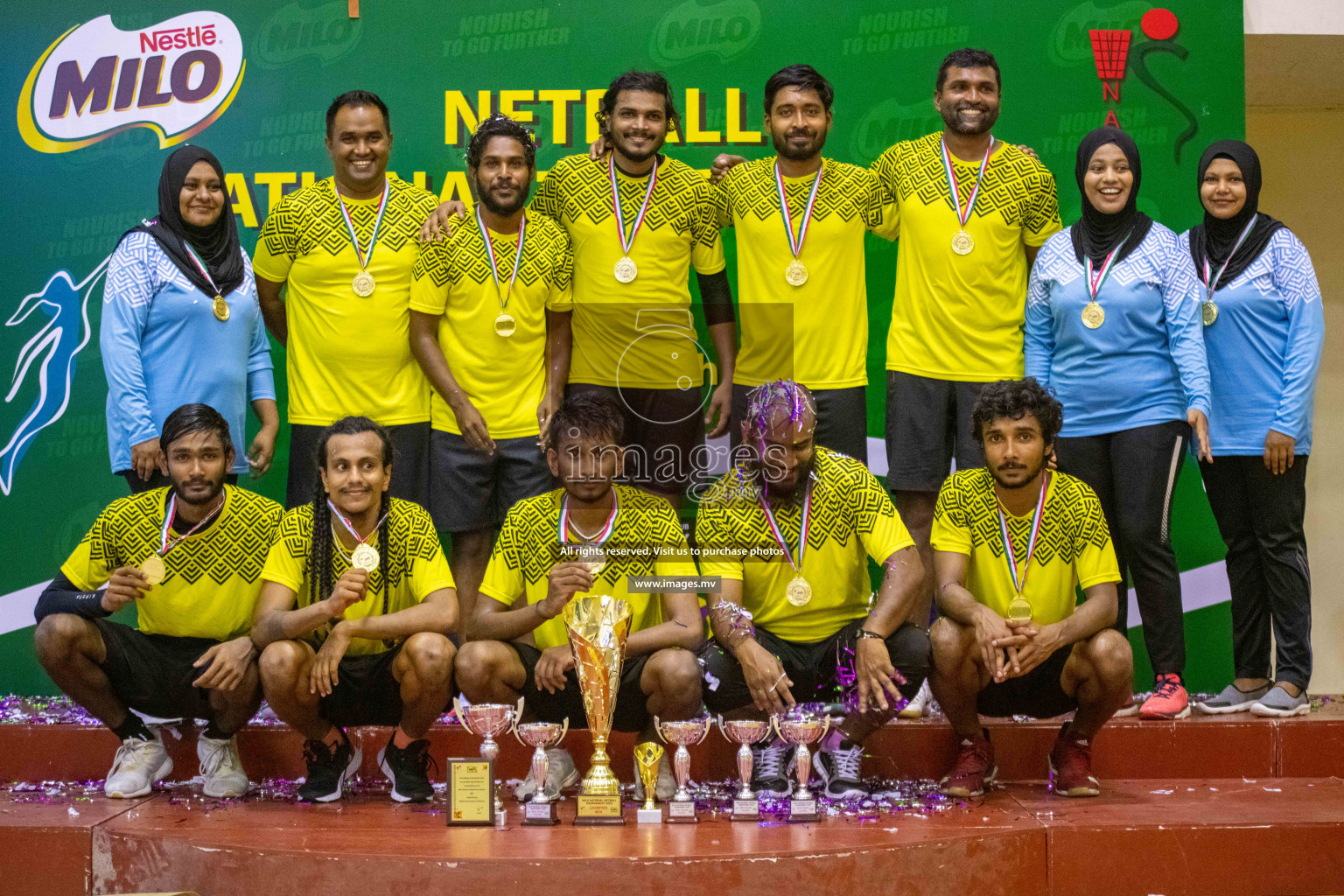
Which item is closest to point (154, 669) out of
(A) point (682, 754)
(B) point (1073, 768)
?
(A) point (682, 754)

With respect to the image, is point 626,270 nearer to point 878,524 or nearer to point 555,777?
point 878,524

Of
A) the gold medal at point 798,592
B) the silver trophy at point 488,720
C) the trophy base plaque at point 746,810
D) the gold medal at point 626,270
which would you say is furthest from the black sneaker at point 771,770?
the gold medal at point 626,270

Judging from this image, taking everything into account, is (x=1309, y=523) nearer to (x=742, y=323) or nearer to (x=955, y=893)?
(x=742, y=323)

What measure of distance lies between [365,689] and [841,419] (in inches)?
74.3

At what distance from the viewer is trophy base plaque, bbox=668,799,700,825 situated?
144 inches

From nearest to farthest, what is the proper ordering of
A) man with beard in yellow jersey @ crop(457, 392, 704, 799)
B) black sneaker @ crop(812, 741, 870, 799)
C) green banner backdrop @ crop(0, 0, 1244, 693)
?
man with beard in yellow jersey @ crop(457, 392, 704, 799) → black sneaker @ crop(812, 741, 870, 799) → green banner backdrop @ crop(0, 0, 1244, 693)

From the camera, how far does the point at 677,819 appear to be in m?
3.67

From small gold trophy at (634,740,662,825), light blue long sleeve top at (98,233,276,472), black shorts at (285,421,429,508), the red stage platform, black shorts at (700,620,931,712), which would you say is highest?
light blue long sleeve top at (98,233,276,472)

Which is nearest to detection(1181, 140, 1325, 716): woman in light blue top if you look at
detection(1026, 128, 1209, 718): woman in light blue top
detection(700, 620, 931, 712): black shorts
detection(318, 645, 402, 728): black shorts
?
detection(1026, 128, 1209, 718): woman in light blue top

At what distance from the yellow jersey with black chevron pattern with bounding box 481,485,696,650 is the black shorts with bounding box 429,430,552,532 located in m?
0.66

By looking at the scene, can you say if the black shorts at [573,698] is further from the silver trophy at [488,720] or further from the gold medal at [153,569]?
the gold medal at [153,569]

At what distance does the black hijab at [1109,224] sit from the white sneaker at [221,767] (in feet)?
11.0

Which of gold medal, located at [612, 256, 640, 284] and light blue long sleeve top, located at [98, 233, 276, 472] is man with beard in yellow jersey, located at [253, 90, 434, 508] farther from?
gold medal, located at [612, 256, 640, 284]

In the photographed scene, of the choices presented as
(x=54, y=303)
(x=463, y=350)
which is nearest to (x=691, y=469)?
(x=463, y=350)
